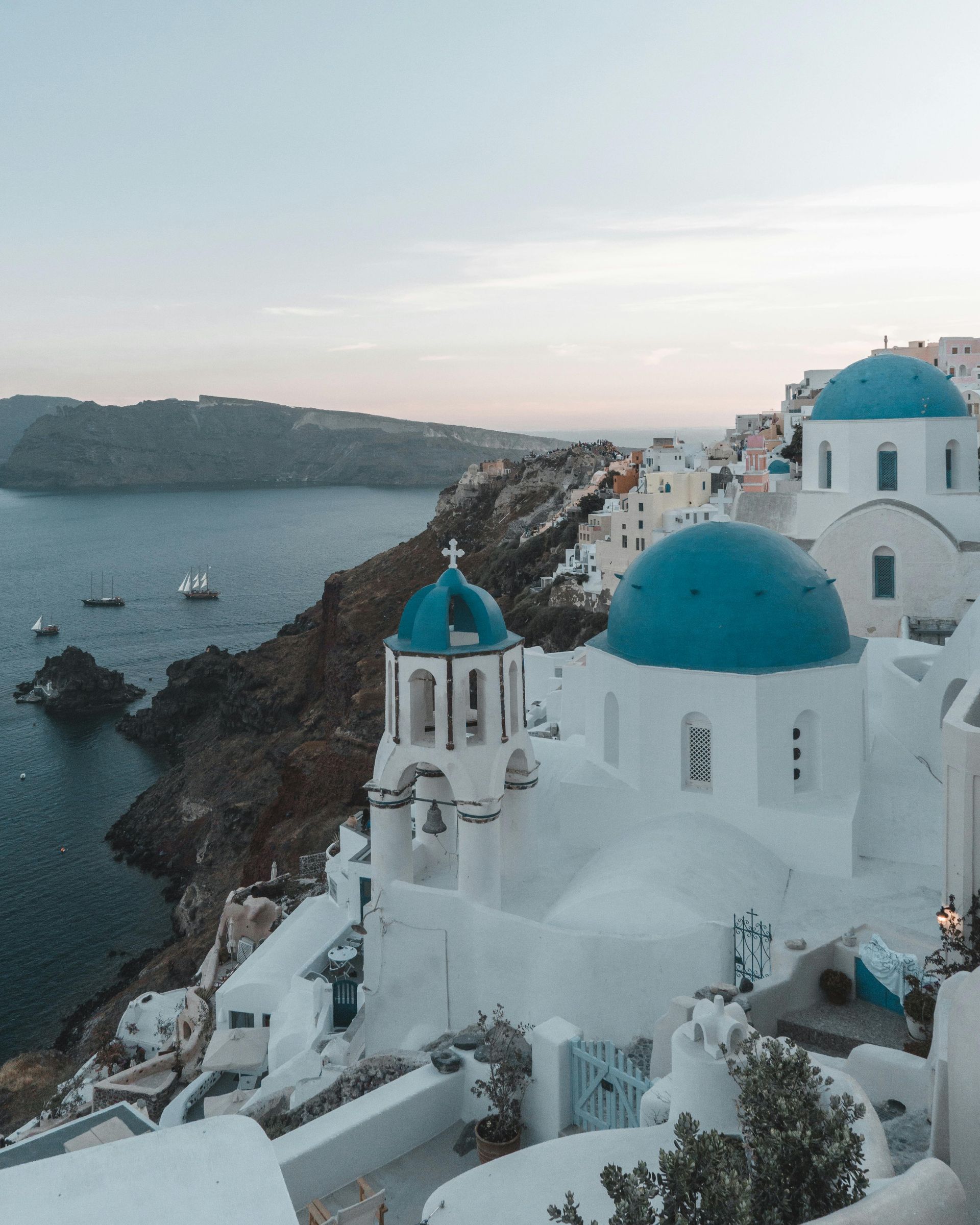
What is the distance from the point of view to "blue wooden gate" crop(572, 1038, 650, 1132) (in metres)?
8.80

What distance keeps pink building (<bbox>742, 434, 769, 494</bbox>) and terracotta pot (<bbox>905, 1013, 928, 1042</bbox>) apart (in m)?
34.0

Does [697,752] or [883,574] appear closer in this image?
[697,752]

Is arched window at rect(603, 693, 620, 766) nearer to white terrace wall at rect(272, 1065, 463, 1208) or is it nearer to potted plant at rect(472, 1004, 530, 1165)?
potted plant at rect(472, 1004, 530, 1165)

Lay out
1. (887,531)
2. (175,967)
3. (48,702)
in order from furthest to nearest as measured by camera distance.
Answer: (48,702), (175,967), (887,531)

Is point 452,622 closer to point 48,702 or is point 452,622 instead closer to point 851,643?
point 851,643

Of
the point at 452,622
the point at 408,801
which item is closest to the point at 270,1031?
the point at 408,801

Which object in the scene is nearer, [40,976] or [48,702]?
[40,976]

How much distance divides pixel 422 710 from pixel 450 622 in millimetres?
1213

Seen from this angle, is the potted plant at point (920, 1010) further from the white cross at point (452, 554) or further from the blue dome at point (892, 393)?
the blue dome at point (892, 393)

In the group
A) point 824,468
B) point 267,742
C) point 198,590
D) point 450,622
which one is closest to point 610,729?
point 450,622

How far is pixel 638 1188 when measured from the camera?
4.84 metres

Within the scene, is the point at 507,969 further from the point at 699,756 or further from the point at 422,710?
the point at 699,756

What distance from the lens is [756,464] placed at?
58844 millimetres

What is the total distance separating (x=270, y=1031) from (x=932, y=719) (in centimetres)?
1284
